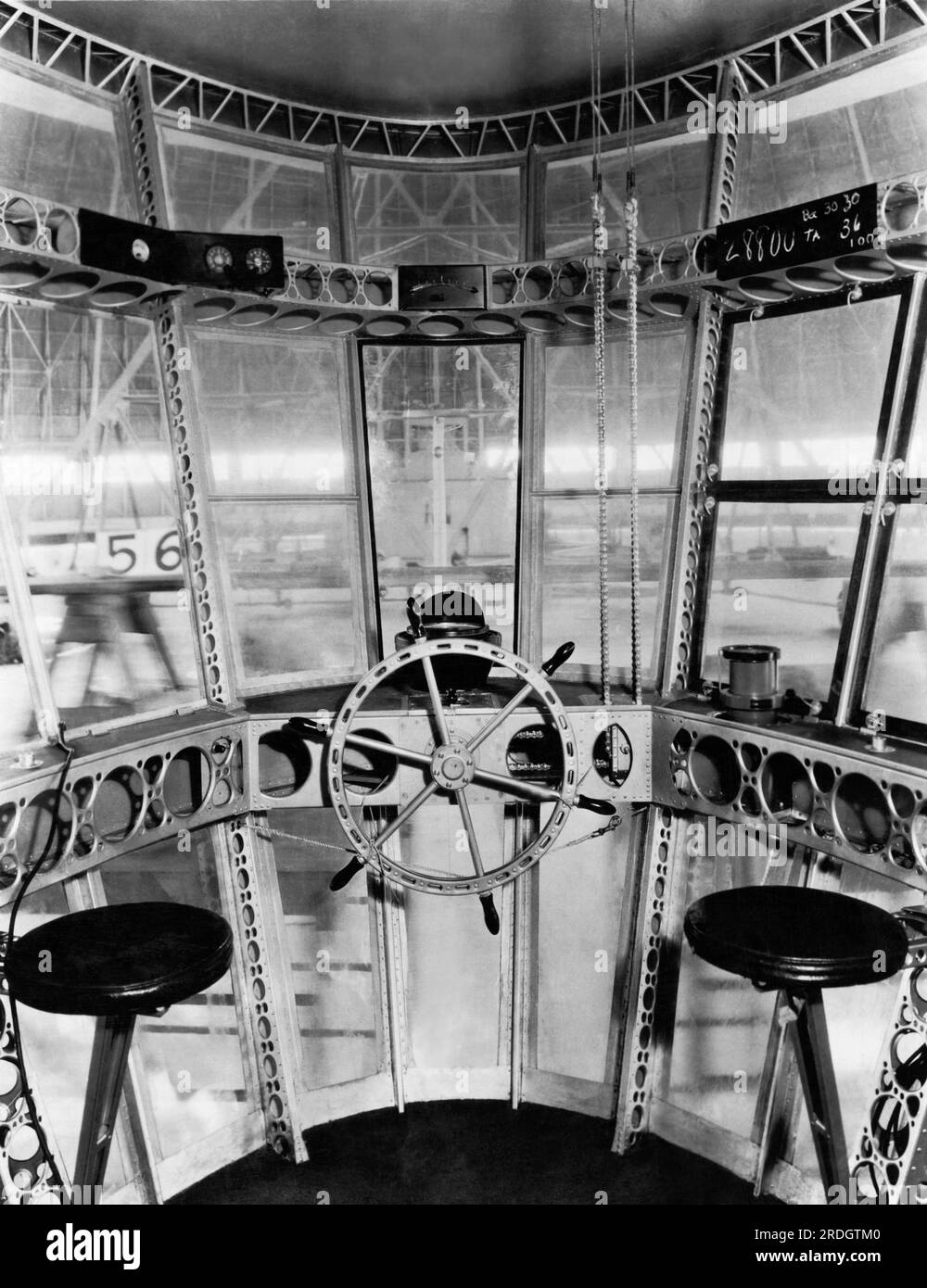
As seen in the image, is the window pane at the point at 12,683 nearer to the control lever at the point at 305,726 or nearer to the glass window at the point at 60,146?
the control lever at the point at 305,726

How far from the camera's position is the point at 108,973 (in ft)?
7.25

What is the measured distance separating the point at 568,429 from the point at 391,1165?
253 centimetres

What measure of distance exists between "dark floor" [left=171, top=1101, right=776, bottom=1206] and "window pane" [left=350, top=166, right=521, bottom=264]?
303cm

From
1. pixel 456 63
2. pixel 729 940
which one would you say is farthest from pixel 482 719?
pixel 456 63

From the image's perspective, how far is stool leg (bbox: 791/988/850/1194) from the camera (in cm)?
231

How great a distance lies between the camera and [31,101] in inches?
125

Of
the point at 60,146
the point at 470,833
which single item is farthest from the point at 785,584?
the point at 60,146

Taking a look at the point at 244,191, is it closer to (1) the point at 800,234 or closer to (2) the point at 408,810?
(1) the point at 800,234

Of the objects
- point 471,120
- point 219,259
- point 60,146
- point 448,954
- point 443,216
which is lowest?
point 448,954

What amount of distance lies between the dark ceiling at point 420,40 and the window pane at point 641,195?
241mm

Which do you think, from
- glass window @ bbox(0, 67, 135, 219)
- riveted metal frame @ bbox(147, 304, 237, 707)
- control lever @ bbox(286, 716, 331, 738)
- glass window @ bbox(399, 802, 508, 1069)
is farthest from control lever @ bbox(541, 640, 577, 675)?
glass window @ bbox(0, 67, 135, 219)

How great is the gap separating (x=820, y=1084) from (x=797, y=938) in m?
0.34

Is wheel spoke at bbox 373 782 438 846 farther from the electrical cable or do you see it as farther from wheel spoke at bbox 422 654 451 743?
the electrical cable

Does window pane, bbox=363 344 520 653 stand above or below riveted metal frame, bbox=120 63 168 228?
below
